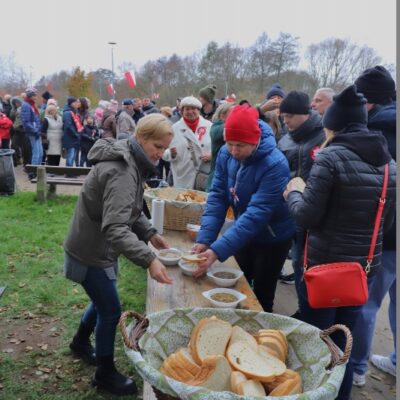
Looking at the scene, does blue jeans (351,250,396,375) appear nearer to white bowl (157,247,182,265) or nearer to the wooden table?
the wooden table

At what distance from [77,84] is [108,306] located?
32.1 meters

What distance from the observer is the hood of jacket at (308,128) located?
3291mm

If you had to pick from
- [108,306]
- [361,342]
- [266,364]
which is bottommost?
[361,342]

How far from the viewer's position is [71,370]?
2.84 meters

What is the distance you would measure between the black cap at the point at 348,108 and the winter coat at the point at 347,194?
1.5 inches

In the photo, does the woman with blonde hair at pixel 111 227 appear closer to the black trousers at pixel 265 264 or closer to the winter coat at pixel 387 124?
the black trousers at pixel 265 264

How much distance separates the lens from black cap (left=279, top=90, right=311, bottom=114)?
3.24 m

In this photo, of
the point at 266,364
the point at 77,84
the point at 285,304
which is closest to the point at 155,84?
the point at 77,84

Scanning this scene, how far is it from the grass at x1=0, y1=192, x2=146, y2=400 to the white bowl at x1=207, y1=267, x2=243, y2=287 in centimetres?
101

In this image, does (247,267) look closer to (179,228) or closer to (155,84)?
(179,228)

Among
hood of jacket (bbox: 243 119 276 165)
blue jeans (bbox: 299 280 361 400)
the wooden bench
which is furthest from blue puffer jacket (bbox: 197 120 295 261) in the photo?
the wooden bench

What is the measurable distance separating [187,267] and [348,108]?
1202 millimetres

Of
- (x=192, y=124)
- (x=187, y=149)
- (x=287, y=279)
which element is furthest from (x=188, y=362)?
(x=192, y=124)

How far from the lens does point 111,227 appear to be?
73.7 inches
